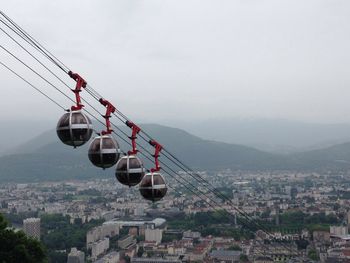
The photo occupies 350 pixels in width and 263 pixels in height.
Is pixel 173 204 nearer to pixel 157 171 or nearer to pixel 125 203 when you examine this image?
pixel 125 203

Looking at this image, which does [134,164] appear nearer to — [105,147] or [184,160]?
[105,147]

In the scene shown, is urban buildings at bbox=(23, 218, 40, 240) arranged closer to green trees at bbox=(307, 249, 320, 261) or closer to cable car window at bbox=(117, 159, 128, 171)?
green trees at bbox=(307, 249, 320, 261)

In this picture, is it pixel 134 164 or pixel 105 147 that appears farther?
pixel 134 164

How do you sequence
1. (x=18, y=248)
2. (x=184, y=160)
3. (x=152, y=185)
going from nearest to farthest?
1. (x=152, y=185)
2. (x=18, y=248)
3. (x=184, y=160)

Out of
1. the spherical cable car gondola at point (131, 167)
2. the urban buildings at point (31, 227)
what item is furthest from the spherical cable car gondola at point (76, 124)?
the urban buildings at point (31, 227)

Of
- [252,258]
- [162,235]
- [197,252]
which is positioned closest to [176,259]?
[197,252]

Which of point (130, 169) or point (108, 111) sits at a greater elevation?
point (108, 111)

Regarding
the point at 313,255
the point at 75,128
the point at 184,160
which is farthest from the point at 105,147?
the point at 184,160
